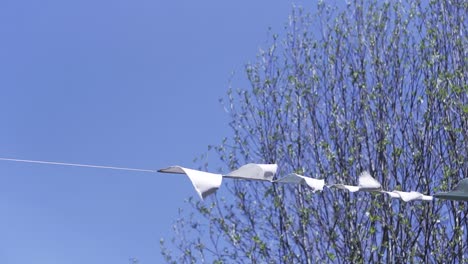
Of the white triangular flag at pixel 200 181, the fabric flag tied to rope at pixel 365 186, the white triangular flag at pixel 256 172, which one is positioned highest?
the fabric flag tied to rope at pixel 365 186

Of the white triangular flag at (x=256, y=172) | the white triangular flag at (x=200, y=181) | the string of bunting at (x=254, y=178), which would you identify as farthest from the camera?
the white triangular flag at (x=256, y=172)

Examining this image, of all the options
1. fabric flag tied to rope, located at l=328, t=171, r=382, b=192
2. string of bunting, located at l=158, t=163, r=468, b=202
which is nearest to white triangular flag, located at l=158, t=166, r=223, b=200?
string of bunting, located at l=158, t=163, r=468, b=202

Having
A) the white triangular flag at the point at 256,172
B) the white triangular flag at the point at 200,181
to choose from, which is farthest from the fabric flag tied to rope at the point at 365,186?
the white triangular flag at the point at 200,181

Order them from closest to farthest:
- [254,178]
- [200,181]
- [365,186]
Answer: [200,181]
[254,178]
[365,186]

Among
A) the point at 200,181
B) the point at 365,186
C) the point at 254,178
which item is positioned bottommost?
the point at 200,181

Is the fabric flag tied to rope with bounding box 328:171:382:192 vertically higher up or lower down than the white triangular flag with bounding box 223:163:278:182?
higher up

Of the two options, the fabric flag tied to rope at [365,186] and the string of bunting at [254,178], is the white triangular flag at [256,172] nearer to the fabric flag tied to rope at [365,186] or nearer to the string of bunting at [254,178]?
the string of bunting at [254,178]

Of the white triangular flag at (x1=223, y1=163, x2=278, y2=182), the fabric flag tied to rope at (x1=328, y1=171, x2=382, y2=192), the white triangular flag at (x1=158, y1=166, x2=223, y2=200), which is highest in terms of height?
the fabric flag tied to rope at (x1=328, y1=171, x2=382, y2=192)

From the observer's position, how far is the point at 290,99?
10438mm

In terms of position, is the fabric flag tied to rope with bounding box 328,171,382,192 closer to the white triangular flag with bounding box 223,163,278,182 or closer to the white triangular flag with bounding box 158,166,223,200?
the white triangular flag with bounding box 223,163,278,182

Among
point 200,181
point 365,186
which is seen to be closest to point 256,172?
point 200,181

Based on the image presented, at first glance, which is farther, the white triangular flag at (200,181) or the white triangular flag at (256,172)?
the white triangular flag at (256,172)

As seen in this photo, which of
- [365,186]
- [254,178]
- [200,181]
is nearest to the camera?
[200,181]

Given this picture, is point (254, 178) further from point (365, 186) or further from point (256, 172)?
point (365, 186)
